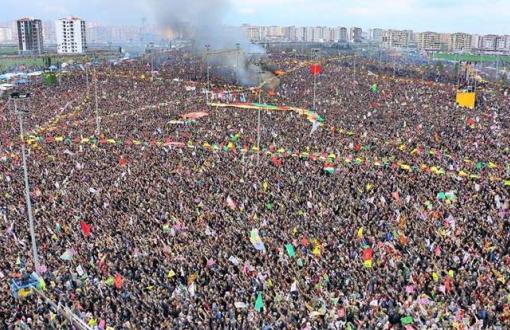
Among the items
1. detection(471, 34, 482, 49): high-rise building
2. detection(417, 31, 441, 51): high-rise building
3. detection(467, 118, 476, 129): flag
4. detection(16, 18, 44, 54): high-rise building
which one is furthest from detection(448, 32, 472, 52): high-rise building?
detection(467, 118, 476, 129): flag

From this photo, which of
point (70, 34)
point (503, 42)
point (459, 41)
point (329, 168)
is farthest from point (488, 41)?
point (329, 168)

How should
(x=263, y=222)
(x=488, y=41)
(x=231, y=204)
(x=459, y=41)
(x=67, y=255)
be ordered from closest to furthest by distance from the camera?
1. (x=67, y=255)
2. (x=263, y=222)
3. (x=231, y=204)
4. (x=459, y=41)
5. (x=488, y=41)

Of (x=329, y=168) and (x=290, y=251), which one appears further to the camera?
(x=329, y=168)

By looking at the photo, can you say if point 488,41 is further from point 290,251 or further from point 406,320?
point 406,320

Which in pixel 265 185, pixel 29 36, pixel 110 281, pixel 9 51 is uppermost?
pixel 29 36

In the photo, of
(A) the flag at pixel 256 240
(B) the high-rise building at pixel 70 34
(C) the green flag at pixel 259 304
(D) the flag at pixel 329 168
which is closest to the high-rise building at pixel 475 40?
(B) the high-rise building at pixel 70 34

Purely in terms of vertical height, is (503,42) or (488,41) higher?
(488,41)

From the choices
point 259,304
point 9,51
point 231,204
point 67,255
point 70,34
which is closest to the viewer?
point 259,304

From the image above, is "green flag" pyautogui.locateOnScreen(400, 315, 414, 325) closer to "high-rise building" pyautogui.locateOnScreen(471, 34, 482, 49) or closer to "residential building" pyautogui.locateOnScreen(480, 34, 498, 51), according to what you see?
"residential building" pyautogui.locateOnScreen(480, 34, 498, 51)
